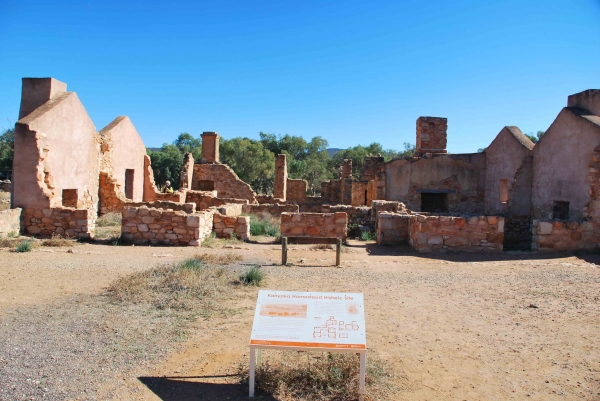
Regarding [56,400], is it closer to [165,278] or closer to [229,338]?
[229,338]

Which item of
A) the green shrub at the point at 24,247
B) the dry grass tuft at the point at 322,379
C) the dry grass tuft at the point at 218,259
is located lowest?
the dry grass tuft at the point at 322,379

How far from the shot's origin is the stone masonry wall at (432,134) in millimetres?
19719

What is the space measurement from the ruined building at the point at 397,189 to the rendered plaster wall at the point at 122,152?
5 cm

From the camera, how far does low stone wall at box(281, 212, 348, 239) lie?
1230cm

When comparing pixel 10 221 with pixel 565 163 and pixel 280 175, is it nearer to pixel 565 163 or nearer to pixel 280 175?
pixel 280 175

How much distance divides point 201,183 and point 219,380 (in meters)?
21.3

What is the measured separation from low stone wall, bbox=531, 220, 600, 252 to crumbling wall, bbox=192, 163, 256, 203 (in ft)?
51.9

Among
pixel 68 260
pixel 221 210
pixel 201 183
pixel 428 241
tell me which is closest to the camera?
pixel 68 260

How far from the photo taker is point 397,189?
64.0 ft

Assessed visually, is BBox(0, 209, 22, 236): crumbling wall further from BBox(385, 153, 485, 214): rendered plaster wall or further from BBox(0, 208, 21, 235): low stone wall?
BBox(385, 153, 485, 214): rendered plaster wall

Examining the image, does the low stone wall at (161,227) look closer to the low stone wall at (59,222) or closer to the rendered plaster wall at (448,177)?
the low stone wall at (59,222)

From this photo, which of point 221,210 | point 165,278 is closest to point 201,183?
point 221,210

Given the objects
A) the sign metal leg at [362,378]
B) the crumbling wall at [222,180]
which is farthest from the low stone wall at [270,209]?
the sign metal leg at [362,378]

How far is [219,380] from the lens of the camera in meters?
4.07
